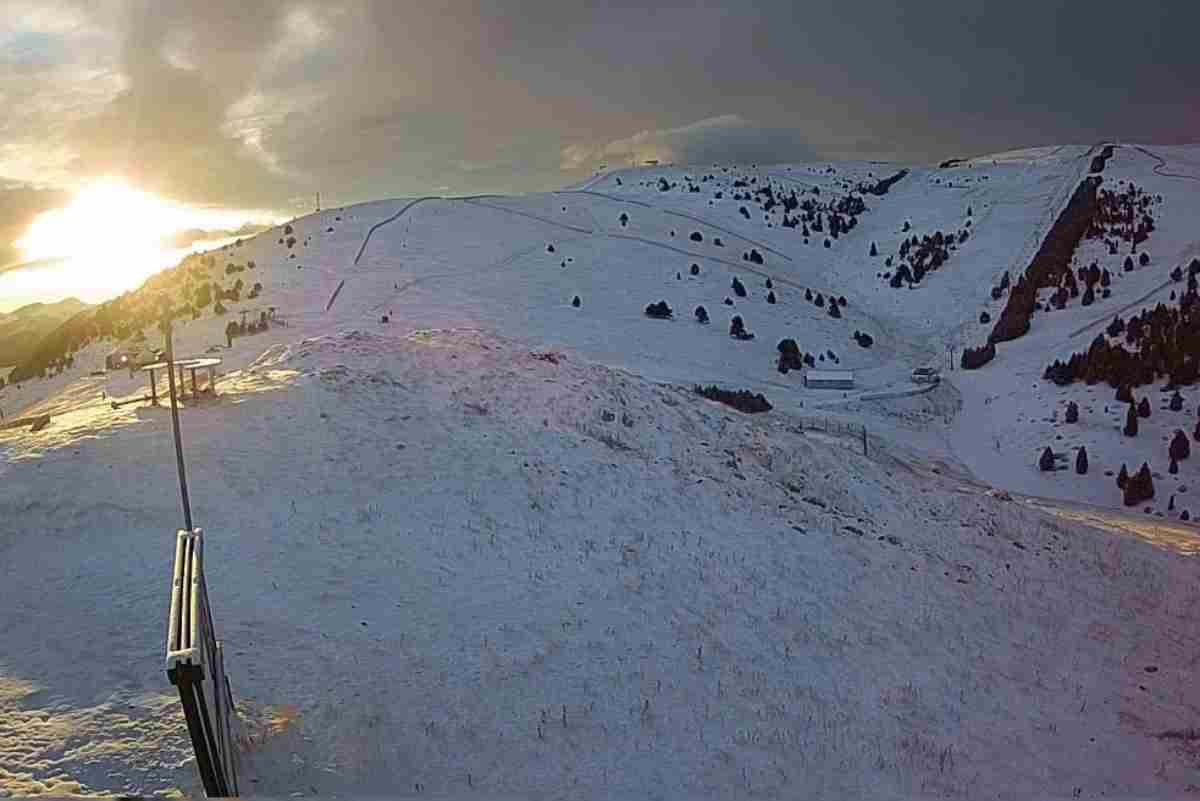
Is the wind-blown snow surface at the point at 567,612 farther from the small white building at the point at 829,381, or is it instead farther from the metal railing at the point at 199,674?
the small white building at the point at 829,381

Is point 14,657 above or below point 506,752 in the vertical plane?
above

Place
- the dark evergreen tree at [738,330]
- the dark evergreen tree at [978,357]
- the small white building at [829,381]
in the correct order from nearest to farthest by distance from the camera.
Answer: the small white building at [829,381] < the dark evergreen tree at [978,357] < the dark evergreen tree at [738,330]

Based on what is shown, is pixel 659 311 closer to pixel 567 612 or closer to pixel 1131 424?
pixel 1131 424

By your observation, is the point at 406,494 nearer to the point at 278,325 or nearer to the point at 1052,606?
the point at 1052,606

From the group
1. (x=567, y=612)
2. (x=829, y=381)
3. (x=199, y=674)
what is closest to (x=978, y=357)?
(x=829, y=381)

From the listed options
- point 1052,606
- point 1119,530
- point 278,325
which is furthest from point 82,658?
point 278,325

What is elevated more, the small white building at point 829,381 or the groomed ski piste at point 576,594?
the small white building at point 829,381

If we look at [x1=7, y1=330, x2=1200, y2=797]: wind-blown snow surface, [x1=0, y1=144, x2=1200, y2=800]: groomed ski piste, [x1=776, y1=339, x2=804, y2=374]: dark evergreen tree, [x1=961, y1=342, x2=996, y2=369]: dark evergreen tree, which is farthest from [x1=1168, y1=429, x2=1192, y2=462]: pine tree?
[x1=776, y1=339, x2=804, y2=374]: dark evergreen tree

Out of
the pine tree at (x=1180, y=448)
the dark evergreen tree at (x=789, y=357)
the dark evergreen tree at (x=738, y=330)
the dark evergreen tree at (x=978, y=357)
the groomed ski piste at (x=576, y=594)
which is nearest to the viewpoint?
the groomed ski piste at (x=576, y=594)

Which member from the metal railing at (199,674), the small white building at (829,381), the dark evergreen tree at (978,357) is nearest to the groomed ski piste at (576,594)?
the metal railing at (199,674)
